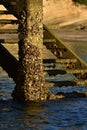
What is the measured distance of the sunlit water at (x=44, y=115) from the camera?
738 inches

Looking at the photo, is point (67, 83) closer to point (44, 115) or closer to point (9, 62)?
point (9, 62)

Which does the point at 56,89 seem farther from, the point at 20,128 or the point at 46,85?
the point at 20,128

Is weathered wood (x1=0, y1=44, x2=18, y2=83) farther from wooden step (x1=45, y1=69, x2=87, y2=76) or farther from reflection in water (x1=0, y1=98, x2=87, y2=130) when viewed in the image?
wooden step (x1=45, y1=69, x2=87, y2=76)

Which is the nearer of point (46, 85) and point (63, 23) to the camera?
point (46, 85)

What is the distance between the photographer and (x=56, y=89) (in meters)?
26.6

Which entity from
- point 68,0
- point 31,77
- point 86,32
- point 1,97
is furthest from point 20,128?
point 68,0

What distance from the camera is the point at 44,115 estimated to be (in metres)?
20.1

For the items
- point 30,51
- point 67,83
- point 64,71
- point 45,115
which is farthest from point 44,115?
point 64,71

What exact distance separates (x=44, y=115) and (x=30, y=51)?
244 centimetres

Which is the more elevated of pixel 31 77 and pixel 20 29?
pixel 20 29

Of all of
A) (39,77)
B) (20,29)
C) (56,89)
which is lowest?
(56,89)

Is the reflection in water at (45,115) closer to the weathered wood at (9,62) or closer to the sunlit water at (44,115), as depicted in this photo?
the sunlit water at (44,115)

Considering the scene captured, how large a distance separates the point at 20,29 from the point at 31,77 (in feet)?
5.17

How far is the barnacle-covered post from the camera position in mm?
21594
